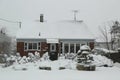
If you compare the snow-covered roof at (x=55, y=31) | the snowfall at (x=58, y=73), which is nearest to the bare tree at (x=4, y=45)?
the snow-covered roof at (x=55, y=31)

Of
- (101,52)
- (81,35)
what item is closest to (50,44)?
(81,35)

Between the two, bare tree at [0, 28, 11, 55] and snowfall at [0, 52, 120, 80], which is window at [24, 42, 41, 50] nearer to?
bare tree at [0, 28, 11, 55]

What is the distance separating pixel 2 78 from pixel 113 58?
14.7m

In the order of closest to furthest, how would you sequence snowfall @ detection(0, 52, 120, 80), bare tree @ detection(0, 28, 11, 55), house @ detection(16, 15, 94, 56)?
snowfall @ detection(0, 52, 120, 80), house @ detection(16, 15, 94, 56), bare tree @ detection(0, 28, 11, 55)

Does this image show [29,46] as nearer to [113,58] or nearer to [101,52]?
[101,52]

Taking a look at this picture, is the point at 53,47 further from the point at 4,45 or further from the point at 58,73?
the point at 58,73

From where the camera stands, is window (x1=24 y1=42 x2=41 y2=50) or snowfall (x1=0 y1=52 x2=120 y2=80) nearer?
snowfall (x1=0 y1=52 x2=120 y2=80)

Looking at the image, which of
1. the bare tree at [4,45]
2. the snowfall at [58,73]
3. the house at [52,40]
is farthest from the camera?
the bare tree at [4,45]

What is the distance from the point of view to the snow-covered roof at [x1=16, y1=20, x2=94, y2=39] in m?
35.8

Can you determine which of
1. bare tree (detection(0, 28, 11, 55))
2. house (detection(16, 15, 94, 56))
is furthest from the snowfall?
bare tree (detection(0, 28, 11, 55))

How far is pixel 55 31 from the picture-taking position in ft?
122

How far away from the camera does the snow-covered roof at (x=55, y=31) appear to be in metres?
35.8

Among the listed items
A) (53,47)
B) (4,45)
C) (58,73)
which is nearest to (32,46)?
(53,47)

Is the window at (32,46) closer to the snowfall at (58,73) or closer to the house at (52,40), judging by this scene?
the house at (52,40)
